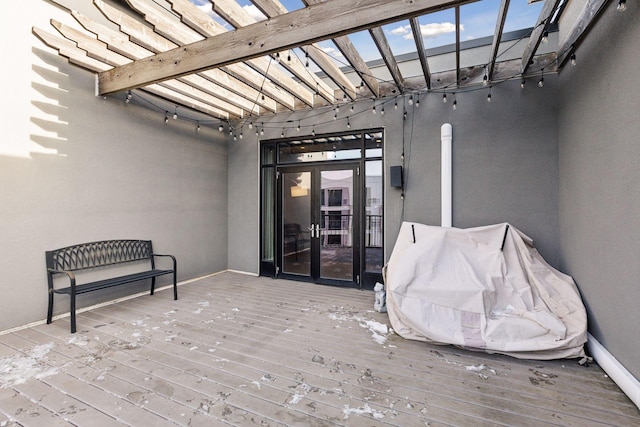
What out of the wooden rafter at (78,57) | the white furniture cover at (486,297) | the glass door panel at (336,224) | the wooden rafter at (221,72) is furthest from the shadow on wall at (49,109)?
the white furniture cover at (486,297)

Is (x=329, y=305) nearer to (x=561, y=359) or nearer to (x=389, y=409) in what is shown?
(x=389, y=409)

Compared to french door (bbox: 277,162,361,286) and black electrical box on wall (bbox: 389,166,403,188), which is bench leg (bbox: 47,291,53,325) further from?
black electrical box on wall (bbox: 389,166,403,188)

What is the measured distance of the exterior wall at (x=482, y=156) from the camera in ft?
12.2

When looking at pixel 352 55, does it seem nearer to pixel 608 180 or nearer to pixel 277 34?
pixel 277 34

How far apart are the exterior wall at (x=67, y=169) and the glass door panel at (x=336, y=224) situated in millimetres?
2415

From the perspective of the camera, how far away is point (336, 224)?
508cm

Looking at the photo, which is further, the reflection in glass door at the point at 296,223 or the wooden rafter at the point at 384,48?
the reflection in glass door at the point at 296,223

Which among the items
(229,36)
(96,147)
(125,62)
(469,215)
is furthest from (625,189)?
(96,147)

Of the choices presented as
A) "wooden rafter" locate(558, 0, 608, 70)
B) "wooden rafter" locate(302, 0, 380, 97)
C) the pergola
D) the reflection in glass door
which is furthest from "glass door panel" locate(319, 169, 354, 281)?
"wooden rafter" locate(558, 0, 608, 70)

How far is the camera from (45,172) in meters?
3.39

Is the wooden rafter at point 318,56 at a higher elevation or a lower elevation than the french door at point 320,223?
higher

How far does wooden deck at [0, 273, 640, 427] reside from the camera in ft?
6.16

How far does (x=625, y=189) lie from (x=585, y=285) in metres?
1.11

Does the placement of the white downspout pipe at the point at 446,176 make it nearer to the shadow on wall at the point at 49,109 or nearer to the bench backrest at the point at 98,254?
the bench backrest at the point at 98,254
